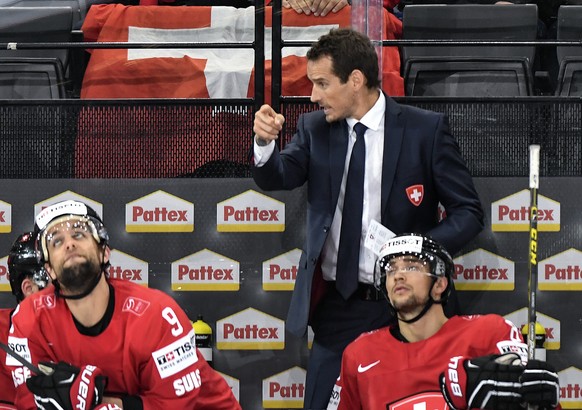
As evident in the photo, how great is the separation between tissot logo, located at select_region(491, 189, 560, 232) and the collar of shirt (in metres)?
0.77

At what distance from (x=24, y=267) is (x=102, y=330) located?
69 cm

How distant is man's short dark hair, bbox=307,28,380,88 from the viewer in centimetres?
445

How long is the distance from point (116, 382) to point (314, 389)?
0.86m

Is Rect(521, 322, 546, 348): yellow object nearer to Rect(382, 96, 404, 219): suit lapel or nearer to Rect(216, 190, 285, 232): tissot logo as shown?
Rect(382, 96, 404, 219): suit lapel

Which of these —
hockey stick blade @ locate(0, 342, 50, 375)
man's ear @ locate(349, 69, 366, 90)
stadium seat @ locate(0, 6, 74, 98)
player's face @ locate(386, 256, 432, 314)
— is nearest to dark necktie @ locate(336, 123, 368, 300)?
man's ear @ locate(349, 69, 366, 90)

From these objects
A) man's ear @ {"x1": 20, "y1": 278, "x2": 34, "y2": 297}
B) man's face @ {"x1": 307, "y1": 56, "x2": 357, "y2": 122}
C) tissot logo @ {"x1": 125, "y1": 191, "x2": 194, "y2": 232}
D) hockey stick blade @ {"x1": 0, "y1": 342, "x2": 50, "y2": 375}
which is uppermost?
man's face @ {"x1": 307, "y1": 56, "x2": 357, "y2": 122}

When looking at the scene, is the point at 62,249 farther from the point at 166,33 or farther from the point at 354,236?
the point at 166,33

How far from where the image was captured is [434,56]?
17.2ft

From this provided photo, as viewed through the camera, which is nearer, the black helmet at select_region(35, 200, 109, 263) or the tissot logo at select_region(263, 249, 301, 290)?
the black helmet at select_region(35, 200, 109, 263)

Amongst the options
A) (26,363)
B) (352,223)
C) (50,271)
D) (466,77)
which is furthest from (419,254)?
(466,77)

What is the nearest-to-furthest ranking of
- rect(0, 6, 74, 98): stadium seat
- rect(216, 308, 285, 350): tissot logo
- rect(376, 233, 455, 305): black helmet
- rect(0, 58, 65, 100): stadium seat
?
rect(376, 233, 455, 305): black helmet → rect(216, 308, 285, 350): tissot logo → rect(0, 58, 65, 100): stadium seat → rect(0, 6, 74, 98): stadium seat

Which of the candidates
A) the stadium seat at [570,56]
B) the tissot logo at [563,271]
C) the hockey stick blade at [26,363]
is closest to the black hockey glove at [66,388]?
the hockey stick blade at [26,363]

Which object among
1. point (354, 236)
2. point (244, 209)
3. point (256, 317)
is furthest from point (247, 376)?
point (354, 236)

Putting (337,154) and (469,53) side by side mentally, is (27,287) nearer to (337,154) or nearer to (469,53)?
(337,154)
